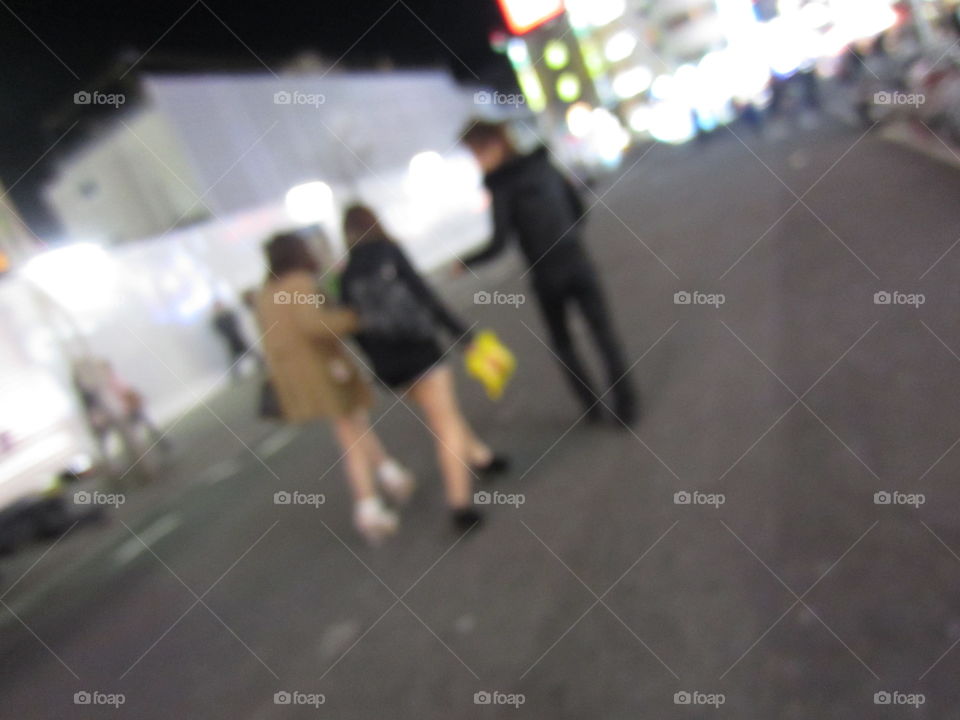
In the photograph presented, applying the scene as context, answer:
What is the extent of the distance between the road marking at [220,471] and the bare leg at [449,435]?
71 centimetres

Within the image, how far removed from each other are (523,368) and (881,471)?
1.21 meters

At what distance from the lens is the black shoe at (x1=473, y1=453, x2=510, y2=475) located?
2361mm

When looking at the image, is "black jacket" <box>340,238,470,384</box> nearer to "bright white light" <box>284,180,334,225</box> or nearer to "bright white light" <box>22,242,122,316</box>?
"bright white light" <box>284,180,334,225</box>

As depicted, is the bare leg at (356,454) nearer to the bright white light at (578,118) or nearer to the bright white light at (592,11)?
the bright white light at (578,118)

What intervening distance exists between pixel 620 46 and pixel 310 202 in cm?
129

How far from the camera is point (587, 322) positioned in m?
2.46

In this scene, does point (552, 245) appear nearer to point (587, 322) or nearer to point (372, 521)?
point (587, 322)

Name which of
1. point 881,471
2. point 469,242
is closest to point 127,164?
point 469,242

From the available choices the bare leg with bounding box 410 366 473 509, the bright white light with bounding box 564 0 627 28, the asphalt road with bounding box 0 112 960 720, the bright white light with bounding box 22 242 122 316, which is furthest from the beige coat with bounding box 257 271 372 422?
the bright white light with bounding box 564 0 627 28

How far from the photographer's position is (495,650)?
5.98 feet

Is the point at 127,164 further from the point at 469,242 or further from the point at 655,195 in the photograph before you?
the point at 655,195

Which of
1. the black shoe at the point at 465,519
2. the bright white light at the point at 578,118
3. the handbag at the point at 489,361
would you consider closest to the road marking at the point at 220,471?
the black shoe at the point at 465,519

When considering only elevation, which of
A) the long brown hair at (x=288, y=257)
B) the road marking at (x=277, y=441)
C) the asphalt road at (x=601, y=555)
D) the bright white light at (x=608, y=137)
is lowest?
the asphalt road at (x=601, y=555)

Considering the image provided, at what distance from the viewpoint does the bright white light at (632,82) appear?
253 centimetres
